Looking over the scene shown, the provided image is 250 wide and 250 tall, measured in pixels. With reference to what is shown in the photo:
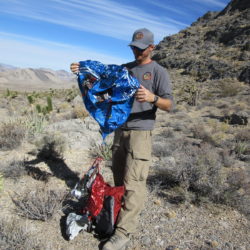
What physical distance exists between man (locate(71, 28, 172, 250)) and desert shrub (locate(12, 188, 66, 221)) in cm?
87

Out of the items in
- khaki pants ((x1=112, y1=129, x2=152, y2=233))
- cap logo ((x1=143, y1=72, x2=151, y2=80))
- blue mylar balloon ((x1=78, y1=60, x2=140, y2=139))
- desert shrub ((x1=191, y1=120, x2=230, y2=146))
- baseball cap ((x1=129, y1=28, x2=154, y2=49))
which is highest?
baseball cap ((x1=129, y1=28, x2=154, y2=49))

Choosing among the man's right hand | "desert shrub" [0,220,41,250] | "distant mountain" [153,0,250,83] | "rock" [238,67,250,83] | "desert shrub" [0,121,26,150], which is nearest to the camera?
"desert shrub" [0,220,41,250]

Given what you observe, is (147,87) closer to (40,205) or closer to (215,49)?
(40,205)

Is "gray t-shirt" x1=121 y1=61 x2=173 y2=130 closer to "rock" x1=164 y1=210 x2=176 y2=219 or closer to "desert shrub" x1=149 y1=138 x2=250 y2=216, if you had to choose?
"rock" x1=164 y1=210 x2=176 y2=219

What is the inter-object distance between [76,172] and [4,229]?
7.05 ft

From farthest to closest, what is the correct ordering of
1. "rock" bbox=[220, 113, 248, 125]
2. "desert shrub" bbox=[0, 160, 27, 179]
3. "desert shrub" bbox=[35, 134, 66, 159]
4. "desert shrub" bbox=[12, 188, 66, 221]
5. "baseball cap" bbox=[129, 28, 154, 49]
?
"rock" bbox=[220, 113, 248, 125] < "desert shrub" bbox=[35, 134, 66, 159] < "desert shrub" bbox=[0, 160, 27, 179] < "desert shrub" bbox=[12, 188, 66, 221] < "baseball cap" bbox=[129, 28, 154, 49]

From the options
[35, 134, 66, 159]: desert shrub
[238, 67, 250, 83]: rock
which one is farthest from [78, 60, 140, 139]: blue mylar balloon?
[238, 67, 250, 83]: rock

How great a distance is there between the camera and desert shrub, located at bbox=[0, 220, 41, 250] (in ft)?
9.36

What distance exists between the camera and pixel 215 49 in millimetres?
39719

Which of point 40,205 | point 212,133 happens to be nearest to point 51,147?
point 40,205

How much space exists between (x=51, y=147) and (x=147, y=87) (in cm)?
312

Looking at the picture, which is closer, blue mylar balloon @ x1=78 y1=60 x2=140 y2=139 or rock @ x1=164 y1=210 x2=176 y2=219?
blue mylar balloon @ x1=78 y1=60 x2=140 y2=139

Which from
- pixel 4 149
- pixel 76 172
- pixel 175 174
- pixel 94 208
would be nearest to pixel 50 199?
pixel 94 208

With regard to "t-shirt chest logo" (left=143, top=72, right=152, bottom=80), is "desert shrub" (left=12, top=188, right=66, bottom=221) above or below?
below
